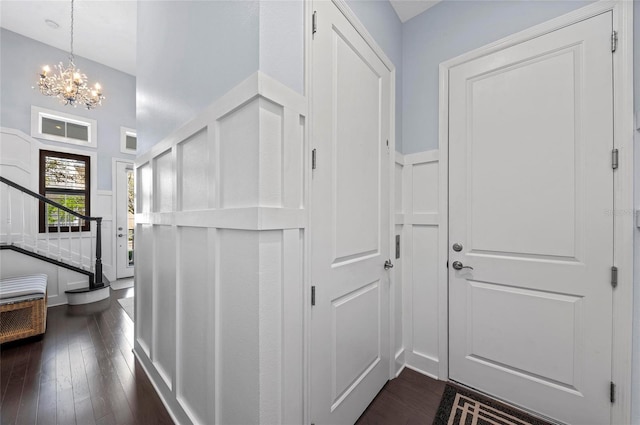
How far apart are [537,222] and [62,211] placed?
19.1 ft

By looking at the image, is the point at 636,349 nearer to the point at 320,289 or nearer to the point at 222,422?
the point at 320,289

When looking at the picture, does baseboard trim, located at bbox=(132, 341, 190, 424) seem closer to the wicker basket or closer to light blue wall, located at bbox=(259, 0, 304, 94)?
the wicker basket

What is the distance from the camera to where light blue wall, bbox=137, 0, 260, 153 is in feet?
3.47

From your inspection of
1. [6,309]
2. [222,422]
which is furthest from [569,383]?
[6,309]

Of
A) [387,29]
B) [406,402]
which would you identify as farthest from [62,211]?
[406,402]

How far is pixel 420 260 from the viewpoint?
205 centimetres

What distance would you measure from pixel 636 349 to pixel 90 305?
5203 millimetres

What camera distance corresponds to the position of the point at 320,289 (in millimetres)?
1241

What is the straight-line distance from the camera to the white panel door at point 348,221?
1.24 m

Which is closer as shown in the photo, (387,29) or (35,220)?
(387,29)

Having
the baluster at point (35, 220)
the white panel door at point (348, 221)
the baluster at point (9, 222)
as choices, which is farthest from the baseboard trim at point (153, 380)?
the baluster at point (35, 220)

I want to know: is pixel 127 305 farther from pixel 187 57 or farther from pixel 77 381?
pixel 187 57

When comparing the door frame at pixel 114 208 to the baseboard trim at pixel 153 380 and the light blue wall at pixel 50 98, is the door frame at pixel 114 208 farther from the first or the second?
the baseboard trim at pixel 153 380

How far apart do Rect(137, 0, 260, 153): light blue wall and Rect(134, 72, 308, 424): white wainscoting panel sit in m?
0.14
